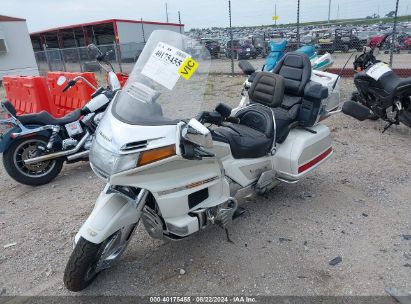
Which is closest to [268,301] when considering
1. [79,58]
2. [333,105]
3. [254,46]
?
[333,105]

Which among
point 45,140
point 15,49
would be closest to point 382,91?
point 45,140

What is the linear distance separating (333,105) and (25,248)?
3.60 meters

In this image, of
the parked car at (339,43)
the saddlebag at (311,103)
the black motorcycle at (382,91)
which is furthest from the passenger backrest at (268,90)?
the parked car at (339,43)

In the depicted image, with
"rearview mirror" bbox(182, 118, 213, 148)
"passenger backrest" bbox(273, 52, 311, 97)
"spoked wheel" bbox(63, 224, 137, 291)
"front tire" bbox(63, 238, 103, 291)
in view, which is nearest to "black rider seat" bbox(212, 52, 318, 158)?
"passenger backrest" bbox(273, 52, 311, 97)

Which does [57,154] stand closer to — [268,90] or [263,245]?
[268,90]

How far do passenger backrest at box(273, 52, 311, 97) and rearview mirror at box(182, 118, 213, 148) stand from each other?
1962 mm

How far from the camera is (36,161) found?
4.37 m

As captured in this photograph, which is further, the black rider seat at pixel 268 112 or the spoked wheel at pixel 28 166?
the spoked wheel at pixel 28 166

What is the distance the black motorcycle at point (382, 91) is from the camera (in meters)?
5.36

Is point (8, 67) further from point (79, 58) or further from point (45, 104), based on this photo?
point (45, 104)

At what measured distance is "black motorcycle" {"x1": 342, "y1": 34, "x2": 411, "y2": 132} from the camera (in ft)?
17.6

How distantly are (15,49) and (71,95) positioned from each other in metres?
15.9

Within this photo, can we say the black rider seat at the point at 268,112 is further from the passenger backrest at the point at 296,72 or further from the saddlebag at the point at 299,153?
the saddlebag at the point at 299,153

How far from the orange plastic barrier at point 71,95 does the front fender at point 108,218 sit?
4442 millimetres
